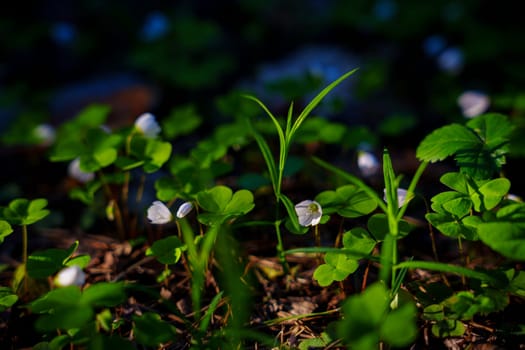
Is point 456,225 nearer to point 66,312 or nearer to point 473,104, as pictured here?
point 66,312

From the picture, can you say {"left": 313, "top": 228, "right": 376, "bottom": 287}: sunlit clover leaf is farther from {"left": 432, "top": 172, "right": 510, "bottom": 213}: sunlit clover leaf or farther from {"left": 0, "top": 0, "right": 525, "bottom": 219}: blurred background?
{"left": 0, "top": 0, "right": 525, "bottom": 219}: blurred background

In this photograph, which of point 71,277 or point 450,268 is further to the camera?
point 71,277

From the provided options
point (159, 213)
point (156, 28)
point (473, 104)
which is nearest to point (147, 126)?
point (159, 213)

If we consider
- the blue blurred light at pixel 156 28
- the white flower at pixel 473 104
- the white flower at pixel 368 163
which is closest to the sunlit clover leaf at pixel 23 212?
the white flower at pixel 368 163

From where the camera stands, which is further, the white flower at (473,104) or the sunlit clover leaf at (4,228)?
the white flower at (473,104)

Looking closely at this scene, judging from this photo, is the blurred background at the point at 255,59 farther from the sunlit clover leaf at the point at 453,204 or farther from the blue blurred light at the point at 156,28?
the sunlit clover leaf at the point at 453,204

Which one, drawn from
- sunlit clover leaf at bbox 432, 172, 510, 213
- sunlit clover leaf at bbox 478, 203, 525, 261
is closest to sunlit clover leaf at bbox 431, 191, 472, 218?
sunlit clover leaf at bbox 432, 172, 510, 213
